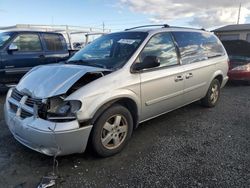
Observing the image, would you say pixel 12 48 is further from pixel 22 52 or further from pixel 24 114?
pixel 24 114

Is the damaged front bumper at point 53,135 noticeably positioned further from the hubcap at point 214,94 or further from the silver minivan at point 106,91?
the hubcap at point 214,94

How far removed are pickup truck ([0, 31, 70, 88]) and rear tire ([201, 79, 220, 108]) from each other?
15.2 ft

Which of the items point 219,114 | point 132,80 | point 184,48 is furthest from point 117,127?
point 219,114

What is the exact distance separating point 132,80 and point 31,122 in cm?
146

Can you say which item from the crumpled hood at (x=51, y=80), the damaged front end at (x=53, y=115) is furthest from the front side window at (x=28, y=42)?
the damaged front end at (x=53, y=115)

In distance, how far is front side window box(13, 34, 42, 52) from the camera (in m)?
7.50

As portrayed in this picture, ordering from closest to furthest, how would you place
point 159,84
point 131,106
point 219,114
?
point 131,106
point 159,84
point 219,114

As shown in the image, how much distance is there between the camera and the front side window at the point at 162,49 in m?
4.20

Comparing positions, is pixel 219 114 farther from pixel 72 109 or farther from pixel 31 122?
pixel 31 122

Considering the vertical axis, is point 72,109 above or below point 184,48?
below

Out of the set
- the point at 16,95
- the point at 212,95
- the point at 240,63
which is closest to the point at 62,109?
the point at 16,95

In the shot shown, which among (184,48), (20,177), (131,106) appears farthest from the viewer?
(184,48)

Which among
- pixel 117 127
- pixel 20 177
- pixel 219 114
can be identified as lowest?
pixel 219 114

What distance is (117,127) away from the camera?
3.67 metres
